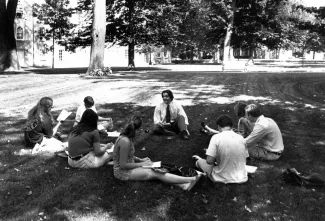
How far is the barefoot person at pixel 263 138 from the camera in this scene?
6.95 m

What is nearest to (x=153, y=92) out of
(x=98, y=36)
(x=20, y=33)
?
(x=98, y=36)

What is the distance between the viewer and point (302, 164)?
7047 millimetres

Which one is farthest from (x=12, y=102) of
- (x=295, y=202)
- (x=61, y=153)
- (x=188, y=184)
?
(x=295, y=202)

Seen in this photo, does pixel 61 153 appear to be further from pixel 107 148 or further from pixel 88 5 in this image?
pixel 88 5

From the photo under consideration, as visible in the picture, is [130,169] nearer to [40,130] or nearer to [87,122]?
[87,122]

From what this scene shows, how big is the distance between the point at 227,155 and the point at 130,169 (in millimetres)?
1639

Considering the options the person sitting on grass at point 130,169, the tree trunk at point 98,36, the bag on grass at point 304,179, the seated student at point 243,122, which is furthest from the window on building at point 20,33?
the bag on grass at point 304,179

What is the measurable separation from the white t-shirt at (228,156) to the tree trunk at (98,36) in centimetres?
2016

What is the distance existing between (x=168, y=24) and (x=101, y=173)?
32531mm

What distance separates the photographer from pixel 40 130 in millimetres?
7676

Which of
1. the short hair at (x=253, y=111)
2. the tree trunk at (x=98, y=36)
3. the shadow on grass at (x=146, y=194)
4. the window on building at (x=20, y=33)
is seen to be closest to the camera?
the shadow on grass at (x=146, y=194)

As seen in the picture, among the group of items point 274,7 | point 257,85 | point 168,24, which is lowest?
point 257,85

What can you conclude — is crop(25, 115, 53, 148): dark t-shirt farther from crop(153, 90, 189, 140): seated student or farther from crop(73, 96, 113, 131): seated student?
crop(153, 90, 189, 140): seated student

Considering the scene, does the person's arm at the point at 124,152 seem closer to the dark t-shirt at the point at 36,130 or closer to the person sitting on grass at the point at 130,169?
the person sitting on grass at the point at 130,169
